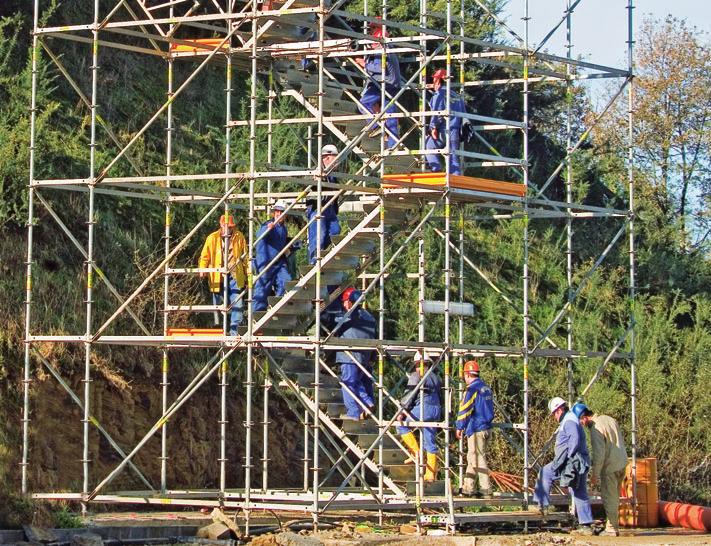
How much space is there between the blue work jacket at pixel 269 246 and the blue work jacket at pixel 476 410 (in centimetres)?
327

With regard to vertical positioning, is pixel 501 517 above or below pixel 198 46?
below

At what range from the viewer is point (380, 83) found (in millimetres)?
24641

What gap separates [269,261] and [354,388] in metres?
2.11

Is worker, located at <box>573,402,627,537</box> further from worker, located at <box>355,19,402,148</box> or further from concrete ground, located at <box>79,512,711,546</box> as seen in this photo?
worker, located at <box>355,19,402,148</box>

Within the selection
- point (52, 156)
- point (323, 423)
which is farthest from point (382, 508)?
point (52, 156)

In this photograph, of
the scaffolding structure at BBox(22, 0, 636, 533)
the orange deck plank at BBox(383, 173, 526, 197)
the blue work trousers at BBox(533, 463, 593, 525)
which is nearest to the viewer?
the scaffolding structure at BBox(22, 0, 636, 533)

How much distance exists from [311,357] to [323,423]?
3.01 feet

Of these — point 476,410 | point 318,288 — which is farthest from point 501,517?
point 318,288

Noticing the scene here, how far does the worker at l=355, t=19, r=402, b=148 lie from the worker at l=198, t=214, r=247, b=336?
2549 millimetres

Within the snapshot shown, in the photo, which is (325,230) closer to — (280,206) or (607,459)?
(280,206)

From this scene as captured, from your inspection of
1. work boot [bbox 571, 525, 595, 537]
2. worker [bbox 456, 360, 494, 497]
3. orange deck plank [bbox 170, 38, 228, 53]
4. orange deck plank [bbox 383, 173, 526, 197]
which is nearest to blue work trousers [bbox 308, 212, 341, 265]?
orange deck plank [bbox 383, 173, 526, 197]

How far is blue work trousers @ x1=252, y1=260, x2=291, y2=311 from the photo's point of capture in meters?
24.3

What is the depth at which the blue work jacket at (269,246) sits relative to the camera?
2427 centimetres

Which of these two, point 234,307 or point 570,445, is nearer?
point 570,445
